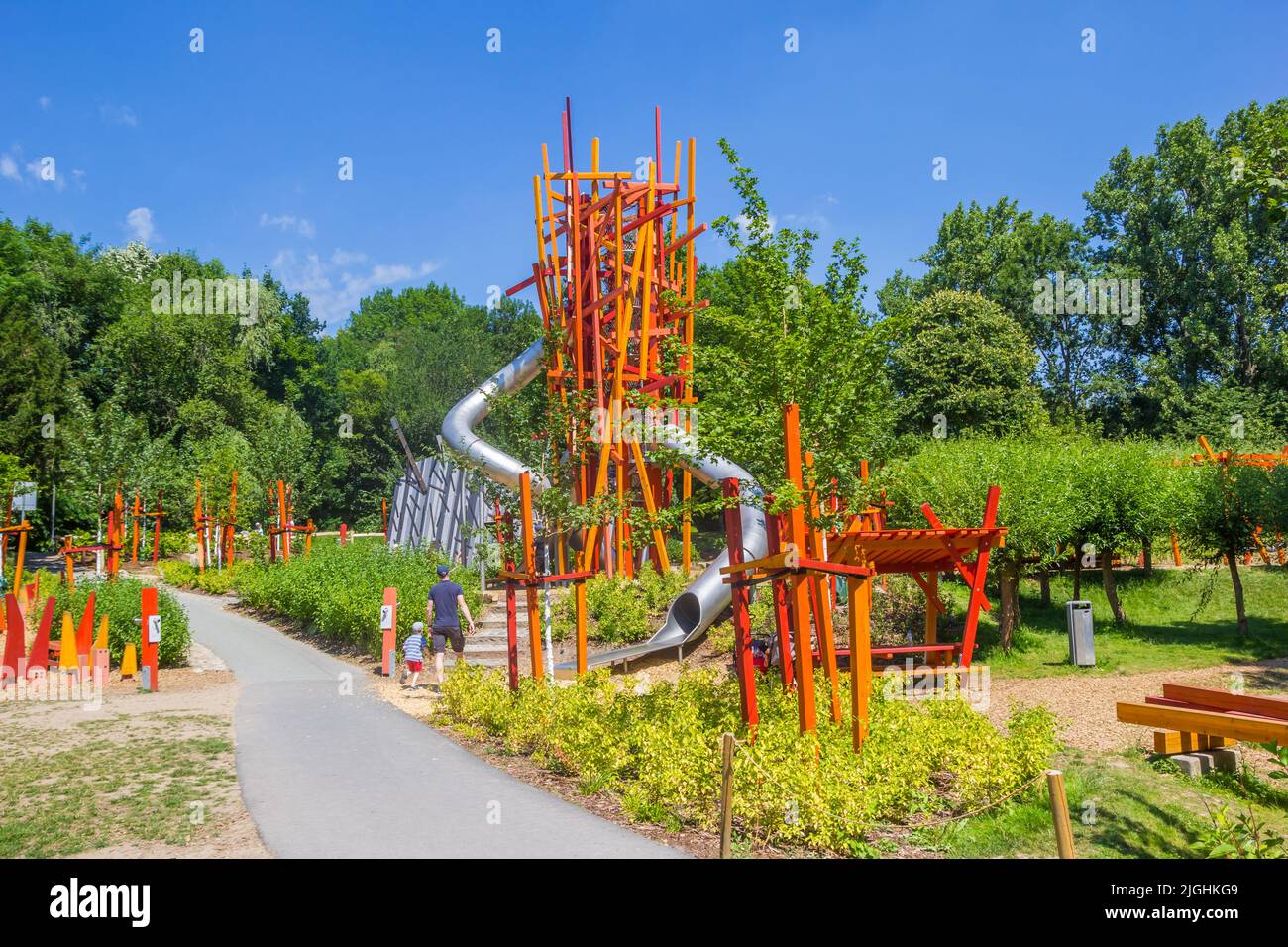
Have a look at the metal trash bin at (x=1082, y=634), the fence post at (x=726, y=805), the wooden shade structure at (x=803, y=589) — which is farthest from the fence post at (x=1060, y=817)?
the metal trash bin at (x=1082, y=634)

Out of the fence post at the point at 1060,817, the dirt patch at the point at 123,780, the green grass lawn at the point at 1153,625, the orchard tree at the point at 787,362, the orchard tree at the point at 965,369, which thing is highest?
the orchard tree at the point at 965,369

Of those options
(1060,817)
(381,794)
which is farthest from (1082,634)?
(381,794)

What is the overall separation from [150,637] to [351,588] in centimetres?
452

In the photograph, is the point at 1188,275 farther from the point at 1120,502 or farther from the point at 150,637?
the point at 150,637

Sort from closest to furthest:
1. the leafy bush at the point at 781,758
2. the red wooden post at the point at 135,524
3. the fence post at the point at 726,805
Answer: the fence post at the point at 726,805, the leafy bush at the point at 781,758, the red wooden post at the point at 135,524

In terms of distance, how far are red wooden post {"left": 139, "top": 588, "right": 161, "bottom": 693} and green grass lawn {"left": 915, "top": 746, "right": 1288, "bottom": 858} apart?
1034 cm

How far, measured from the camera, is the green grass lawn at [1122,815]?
6254 mm

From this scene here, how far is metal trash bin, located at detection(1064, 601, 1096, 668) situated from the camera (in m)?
14.1

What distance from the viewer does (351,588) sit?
56.0 ft

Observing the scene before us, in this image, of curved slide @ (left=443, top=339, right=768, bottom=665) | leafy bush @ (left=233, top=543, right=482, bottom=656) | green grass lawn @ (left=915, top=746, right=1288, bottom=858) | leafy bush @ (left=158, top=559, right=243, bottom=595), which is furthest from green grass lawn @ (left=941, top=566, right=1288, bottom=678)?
leafy bush @ (left=158, top=559, right=243, bottom=595)

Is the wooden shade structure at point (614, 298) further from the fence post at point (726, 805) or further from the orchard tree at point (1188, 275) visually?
the orchard tree at point (1188, 275)

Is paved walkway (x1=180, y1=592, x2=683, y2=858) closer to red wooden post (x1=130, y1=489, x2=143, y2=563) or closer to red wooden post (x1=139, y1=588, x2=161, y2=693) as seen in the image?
red wooden post (x1=139, y1=588, x2=161, y2=693)

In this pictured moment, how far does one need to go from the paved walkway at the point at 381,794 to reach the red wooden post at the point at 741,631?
166cm
